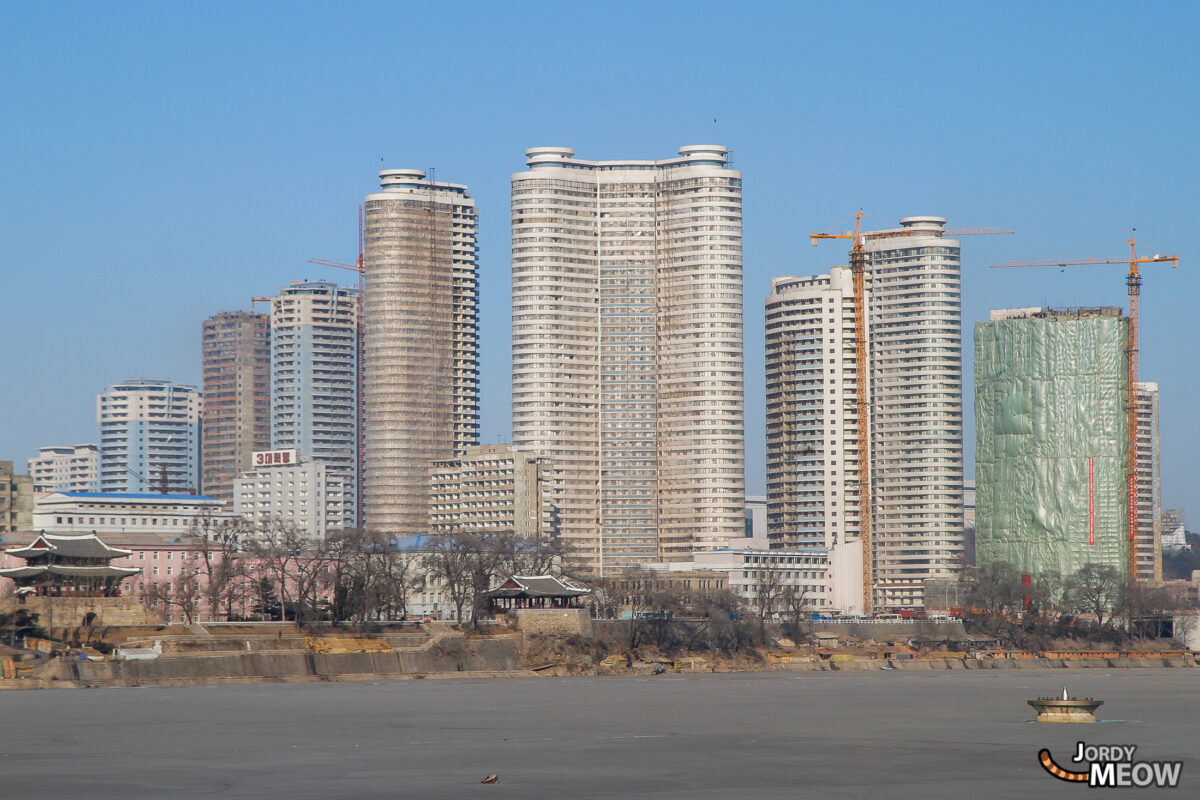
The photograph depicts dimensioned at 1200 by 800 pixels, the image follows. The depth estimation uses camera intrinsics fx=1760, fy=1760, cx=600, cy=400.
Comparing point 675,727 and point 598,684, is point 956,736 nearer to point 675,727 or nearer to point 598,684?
point 675,727

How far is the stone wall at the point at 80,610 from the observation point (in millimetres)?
141250

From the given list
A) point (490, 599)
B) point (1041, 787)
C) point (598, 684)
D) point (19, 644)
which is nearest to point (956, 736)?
point (1041, 787)

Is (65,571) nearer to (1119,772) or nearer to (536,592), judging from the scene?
(536,592)

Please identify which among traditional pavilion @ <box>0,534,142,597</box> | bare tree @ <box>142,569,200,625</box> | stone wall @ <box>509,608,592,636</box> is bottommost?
stone wall @ <box>509,608,592,636</box>

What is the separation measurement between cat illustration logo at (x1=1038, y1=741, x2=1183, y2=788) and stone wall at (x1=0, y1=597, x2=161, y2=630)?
105 meters

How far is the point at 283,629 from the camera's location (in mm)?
149625

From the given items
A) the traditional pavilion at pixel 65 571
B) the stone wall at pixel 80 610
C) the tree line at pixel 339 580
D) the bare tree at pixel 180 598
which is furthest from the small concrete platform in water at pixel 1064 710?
the bare tree at pixel 180 598

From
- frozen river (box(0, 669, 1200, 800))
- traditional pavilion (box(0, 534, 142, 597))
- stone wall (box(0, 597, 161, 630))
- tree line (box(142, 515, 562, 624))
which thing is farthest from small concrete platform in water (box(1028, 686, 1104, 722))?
traditional pavilion (box(0, 534, 142, 597))

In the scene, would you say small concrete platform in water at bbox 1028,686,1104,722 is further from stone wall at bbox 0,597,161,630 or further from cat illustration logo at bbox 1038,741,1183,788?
stone wall at bbox 0,597,161,630

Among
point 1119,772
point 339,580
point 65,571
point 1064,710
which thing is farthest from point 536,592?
point 1119,772

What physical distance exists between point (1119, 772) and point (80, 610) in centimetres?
11246

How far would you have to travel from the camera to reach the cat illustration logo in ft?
149

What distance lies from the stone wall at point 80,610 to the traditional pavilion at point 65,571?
2.29 metres

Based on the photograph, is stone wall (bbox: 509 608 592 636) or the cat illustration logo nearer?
the cat illustration logo
